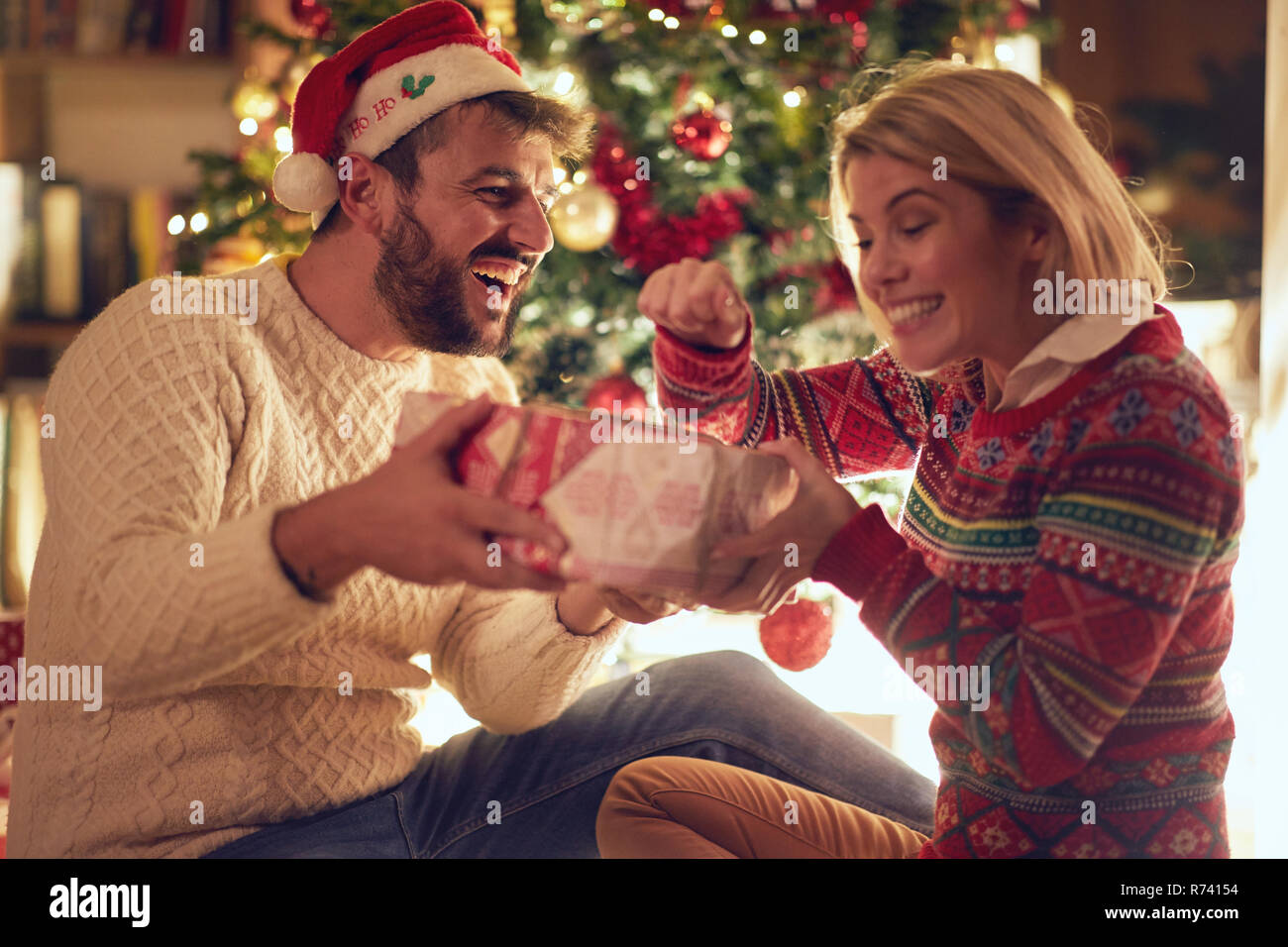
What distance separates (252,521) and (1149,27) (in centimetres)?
283

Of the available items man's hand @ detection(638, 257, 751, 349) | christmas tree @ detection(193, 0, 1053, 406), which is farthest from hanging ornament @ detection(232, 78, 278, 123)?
man's hand @ detection(638, 257, 751, 349)

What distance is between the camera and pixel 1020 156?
36.3 inches

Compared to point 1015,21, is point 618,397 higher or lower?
lower

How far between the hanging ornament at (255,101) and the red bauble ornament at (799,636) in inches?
56.7

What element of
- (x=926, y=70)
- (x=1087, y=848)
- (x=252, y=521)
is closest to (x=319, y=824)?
(x=252, y=521)

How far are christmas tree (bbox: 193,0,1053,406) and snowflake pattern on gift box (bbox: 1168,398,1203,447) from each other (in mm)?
1134

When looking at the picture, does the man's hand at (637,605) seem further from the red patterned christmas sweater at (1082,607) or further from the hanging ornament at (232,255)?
the hanging ornament at (232,255)

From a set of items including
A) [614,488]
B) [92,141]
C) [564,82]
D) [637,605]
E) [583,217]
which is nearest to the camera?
[614,488]

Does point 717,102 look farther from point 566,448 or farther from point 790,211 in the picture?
point 566,448

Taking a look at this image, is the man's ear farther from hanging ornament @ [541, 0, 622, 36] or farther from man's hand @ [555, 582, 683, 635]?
hanging ornament @ [541, 0, 622, 36]

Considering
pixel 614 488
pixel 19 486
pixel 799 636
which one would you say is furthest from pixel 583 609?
pixel 19 486

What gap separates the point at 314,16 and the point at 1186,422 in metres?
1.71

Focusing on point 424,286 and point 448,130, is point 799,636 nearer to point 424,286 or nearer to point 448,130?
point 424,286

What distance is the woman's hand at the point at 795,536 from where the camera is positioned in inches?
33.2
